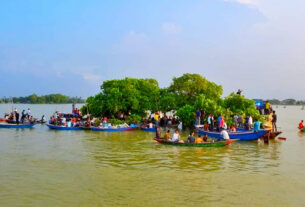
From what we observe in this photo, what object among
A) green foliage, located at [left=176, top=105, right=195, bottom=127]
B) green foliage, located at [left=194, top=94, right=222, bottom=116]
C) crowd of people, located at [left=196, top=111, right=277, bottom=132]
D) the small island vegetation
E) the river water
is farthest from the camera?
the small island vegetation

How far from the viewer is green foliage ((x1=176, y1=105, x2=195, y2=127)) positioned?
3276 cm

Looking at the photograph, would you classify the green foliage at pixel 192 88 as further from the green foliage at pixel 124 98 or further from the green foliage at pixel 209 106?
the green foliage at pixel 209 106

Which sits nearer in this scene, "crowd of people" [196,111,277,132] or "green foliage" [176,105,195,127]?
"crowd of people" [196,111,277,132]

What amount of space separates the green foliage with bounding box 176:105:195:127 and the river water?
33.9ft

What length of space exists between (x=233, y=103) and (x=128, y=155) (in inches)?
664

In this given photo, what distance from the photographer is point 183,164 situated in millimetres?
16625

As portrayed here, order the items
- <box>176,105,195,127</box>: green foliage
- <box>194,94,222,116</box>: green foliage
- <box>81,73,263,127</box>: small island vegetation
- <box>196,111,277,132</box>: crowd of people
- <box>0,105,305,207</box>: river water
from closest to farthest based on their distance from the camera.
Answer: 1. <box>0,105,305,207</box>: river water
2. <box>196,111,277,132</box>: crowd of people
3. <box>194,94,222,116</box>: green foliage
4. <box>176,105,195,127</box>: green foliage
5. <box>81,73,263,127</box>: small island vegetation

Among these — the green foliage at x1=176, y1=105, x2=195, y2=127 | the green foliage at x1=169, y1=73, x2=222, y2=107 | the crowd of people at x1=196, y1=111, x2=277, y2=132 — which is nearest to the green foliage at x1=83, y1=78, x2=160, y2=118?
the green foliage at x1=169, y1=73, x2=222, y2=107

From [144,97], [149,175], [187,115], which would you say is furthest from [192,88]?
[149,175]

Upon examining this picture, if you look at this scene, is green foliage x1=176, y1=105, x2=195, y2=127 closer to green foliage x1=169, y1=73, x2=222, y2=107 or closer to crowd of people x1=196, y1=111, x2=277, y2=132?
crowd of people x1=196, y1=111, x2=277, y2=132

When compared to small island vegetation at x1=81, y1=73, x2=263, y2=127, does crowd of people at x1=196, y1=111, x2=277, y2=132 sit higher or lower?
lower

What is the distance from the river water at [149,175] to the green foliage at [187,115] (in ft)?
33.9

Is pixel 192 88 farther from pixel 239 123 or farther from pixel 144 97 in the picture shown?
pixel 239 123

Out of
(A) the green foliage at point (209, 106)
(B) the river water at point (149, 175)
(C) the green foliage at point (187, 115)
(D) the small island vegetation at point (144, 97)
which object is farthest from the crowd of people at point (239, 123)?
(B) the river water at point (149, 175)
